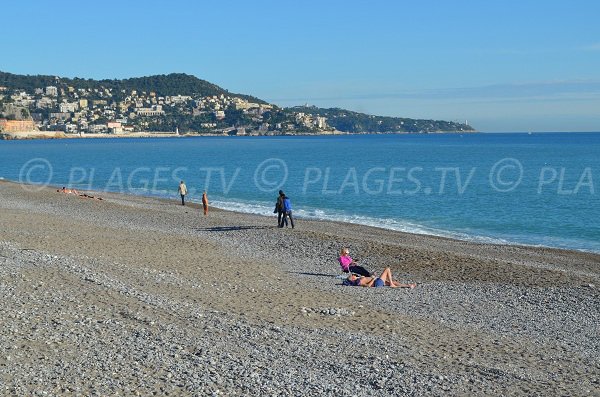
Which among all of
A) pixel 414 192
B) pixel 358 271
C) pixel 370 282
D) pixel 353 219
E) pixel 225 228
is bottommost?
pixel 414 192

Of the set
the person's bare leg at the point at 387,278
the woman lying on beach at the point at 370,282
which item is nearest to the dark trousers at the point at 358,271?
the woman lying on beach at the point at 370,282

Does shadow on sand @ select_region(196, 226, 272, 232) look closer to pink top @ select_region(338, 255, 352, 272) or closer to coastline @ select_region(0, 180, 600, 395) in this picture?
coastline @ select_region(0, 180, 600, 395)

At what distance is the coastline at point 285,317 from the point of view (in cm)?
949

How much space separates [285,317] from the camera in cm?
1284

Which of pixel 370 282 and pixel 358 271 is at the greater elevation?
pixel 358 271

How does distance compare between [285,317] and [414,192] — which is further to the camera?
[414,192]

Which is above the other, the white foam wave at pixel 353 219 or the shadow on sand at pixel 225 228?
the shadow on sand at pixel 225 228

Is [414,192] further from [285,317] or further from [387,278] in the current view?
[285,317]

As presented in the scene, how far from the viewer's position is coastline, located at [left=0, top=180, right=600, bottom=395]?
9.49 m

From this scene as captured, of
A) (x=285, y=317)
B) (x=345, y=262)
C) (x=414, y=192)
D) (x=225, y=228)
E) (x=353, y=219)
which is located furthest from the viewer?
(x=414, y=192)

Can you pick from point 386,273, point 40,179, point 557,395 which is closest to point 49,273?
point 386,273

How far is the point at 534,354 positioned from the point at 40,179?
57.1 metres

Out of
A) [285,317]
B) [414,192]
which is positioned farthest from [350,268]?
[414,192]

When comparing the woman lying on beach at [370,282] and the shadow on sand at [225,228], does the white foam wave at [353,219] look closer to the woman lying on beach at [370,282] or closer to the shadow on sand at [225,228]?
the shadow on sand at [225,228]
